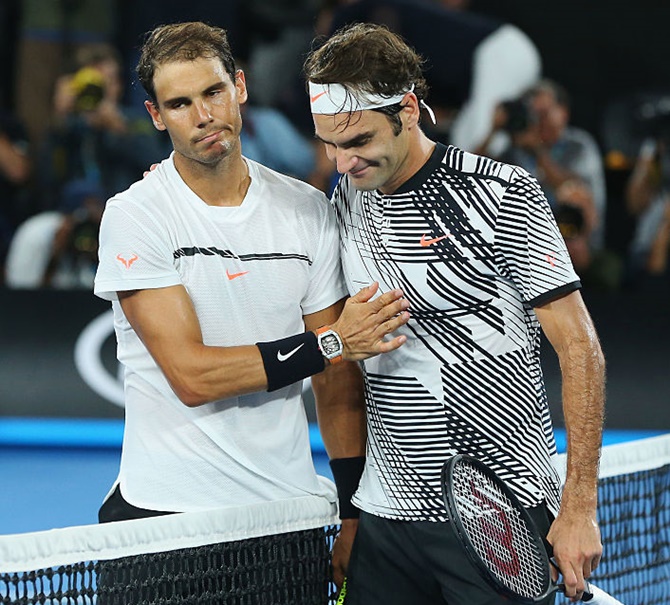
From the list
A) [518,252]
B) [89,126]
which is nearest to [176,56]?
[518,252]

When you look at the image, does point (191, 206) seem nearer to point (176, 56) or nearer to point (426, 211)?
point (176, 56)

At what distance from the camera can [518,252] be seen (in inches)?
123

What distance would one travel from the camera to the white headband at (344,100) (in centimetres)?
324

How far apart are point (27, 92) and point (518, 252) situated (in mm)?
8117

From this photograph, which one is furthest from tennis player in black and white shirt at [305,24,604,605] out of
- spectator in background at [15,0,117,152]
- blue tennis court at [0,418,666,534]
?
spectator in background at [15,0,117,152]

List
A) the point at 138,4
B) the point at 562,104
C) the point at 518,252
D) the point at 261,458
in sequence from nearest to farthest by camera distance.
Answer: the point at 518,252 < the point at 261,458 < the point at 562,104 < the point at 138,4

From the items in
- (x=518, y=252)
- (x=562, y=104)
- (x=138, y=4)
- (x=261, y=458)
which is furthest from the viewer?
(x=138, y=4)

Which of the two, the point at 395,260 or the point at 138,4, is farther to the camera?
the point at 138,4

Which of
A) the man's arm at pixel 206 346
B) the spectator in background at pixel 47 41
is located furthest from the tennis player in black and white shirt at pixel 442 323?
the spectator in background at pixel 47 41

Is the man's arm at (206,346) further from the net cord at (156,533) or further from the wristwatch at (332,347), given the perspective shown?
the net cord at (156,533)

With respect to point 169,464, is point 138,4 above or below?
above

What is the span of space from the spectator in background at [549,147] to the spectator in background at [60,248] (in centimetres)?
291

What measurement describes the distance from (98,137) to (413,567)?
21.3 feet

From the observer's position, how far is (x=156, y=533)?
310 centimetres
